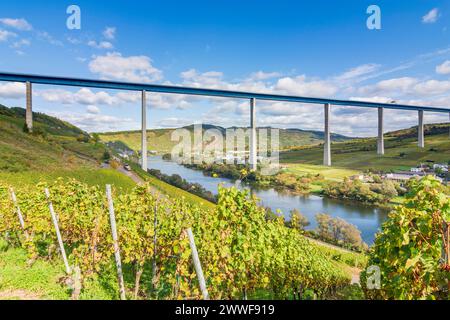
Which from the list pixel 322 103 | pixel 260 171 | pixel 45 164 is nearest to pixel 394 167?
pixel 322 103

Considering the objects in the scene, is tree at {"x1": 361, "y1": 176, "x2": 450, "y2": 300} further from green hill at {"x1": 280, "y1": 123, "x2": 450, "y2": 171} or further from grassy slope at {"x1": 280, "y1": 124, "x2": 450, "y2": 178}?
green hill at {"x1": 280, "y1": 123, "x2": 450, "y2": 171}

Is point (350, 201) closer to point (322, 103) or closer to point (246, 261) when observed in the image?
point (322, 103)

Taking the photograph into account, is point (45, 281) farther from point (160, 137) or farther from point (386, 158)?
point (160, 137)

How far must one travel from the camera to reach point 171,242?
387 cm

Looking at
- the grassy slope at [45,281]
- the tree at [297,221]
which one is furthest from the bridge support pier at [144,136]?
the grassy slope at [45,281]

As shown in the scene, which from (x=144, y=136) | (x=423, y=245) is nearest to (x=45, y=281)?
(x=423, y=245)

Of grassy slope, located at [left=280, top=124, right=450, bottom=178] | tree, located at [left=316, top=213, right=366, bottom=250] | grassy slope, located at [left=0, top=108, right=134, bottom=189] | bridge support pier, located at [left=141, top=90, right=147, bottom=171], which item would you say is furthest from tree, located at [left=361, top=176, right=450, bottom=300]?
grassy slope, located at [left=280, top=124, right=450, bottom=178]

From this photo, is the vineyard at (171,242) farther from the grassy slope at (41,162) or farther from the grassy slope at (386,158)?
the grassy slope at (386,158)

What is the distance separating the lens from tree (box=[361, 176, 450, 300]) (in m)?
1.93

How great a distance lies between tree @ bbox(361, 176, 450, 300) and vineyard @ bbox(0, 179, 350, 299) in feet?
Answer: 4.90

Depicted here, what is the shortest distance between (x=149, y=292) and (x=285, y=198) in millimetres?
35467

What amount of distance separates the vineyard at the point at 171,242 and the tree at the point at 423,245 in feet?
4.90

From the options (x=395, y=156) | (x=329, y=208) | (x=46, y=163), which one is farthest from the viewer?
(x=395, y=156)

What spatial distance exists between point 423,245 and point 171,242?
119 inches
